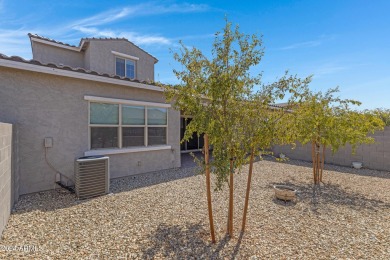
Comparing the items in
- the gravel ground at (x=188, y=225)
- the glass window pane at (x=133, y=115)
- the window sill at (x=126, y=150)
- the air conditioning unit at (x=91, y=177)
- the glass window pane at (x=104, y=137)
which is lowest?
the gravel ground at (x=188, y=225)

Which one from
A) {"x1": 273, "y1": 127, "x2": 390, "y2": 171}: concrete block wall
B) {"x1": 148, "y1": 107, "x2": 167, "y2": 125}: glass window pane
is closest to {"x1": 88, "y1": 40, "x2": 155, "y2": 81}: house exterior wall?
{"x1": 148, "y1": 107, "x2": 167, "y2": 125}: glass window pane

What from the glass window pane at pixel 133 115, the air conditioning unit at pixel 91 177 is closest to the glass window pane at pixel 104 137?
the glass window pane at pixel 133 115

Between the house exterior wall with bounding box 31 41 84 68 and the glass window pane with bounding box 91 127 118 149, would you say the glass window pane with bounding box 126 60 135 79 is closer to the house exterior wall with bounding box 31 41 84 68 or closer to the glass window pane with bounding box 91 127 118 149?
the house exterior wall with bounding box 31 41 84 68

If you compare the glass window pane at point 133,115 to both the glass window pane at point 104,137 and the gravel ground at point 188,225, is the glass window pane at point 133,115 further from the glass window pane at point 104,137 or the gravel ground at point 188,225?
the gravel ground at point 188,225

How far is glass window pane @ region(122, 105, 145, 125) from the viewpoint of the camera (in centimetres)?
718

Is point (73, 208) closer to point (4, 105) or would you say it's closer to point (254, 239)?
point (4, 105)

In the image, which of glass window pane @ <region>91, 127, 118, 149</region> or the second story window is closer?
glass window pane @ <region>91, 127, 118, 149</region>

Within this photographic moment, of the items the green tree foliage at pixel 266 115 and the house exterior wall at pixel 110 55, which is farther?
the house exterior wall at pixel 110 55

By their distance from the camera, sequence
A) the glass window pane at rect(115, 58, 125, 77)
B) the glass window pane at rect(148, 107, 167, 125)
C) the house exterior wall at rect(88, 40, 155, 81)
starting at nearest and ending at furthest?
the glass window pane at rect(148, 107, 167, 125) → the house exterior wall at rect(88, 40, 155, 81) → the glass window pane at rect(115, 58, 125, 77)

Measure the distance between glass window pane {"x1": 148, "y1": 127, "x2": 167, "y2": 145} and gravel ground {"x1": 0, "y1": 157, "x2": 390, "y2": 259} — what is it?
2.10 m

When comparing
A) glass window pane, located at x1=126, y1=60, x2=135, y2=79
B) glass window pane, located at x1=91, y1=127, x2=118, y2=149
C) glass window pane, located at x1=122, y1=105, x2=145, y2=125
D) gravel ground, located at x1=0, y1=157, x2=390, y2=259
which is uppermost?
glass window pane, located at x1=126, y1=60, x2=135, y2=79

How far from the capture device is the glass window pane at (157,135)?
26.4ft

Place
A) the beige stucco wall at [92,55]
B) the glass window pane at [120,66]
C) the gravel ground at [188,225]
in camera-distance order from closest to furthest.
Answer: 1. the gravel ground at [188,225]
2. the beige stucco wall at [92,55]
3. the glass window pane at [120,66]

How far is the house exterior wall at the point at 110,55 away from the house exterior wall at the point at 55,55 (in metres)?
1.52
